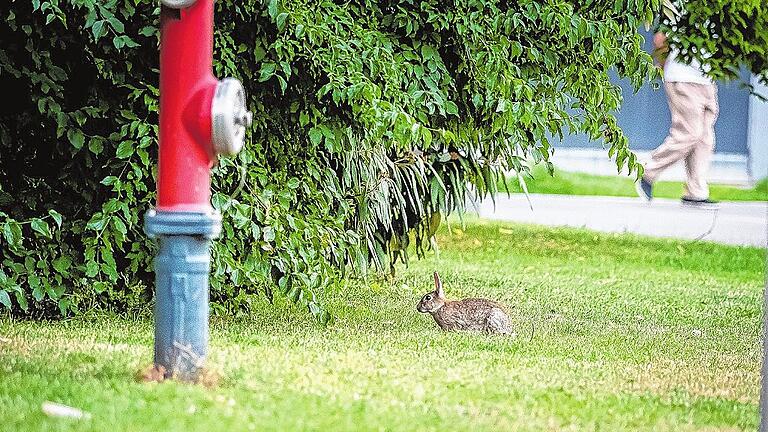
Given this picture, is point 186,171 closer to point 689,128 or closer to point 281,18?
point 281,18

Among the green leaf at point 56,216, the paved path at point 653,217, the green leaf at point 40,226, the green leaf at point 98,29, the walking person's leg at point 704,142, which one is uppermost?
the green leaf at point 98,29

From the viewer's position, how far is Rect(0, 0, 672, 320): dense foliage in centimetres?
493

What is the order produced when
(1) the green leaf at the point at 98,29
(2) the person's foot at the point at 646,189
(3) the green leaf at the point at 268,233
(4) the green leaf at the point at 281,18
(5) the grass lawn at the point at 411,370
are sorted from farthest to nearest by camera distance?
(2) the person's foot at the point at 646,189, (3) the green leaf at the point at 268,233, (4) the green leaf at the point at 281,18, (1) the green leaf at the point at 98,29, (5) the grass lawn at the point at 411,370

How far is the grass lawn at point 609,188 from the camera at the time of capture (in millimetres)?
13156

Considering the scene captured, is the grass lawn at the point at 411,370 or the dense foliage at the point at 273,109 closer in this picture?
the grass lawn at the point at 411,370

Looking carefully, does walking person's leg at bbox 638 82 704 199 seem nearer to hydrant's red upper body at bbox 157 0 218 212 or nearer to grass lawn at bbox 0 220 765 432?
grass lawn at bbox 0 220 765 432

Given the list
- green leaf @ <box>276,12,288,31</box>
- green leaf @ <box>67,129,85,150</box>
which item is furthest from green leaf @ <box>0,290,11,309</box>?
green leaf @ <box>276,12,288,31</box>

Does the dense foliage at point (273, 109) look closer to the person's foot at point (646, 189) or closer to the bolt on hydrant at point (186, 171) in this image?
the bolt on hydrant at point (186, 171)

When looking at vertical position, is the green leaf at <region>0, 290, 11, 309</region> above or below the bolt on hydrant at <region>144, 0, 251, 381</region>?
below

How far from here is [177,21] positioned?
3467 mm

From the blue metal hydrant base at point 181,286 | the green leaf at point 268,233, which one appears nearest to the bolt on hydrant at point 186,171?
the blue metal hydrant base at point 181,286

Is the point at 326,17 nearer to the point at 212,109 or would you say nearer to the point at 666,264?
the point at 212,109

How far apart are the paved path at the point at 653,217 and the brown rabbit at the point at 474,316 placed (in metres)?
6.38

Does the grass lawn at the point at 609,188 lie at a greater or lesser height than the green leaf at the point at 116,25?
lesser
